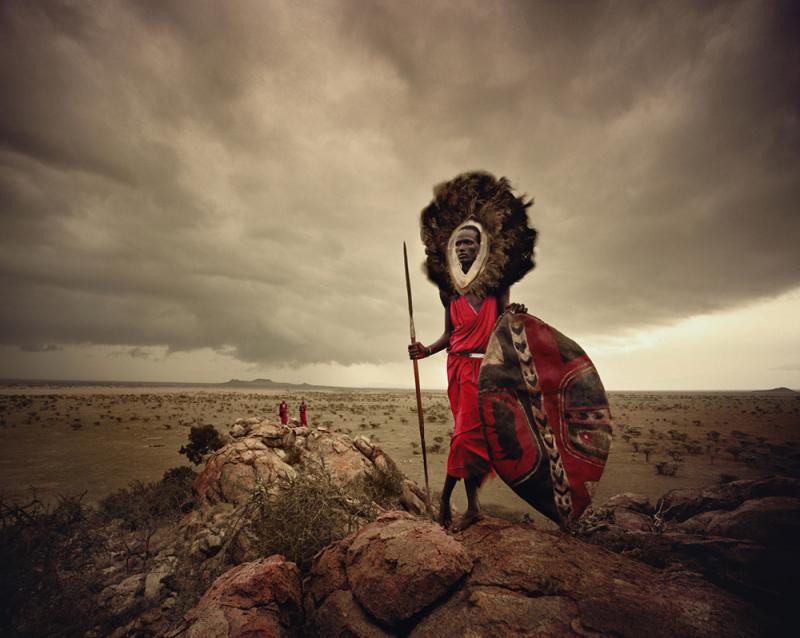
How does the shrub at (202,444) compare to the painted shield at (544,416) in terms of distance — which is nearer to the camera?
the painted shield at (544,416)

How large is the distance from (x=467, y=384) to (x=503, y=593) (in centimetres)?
195

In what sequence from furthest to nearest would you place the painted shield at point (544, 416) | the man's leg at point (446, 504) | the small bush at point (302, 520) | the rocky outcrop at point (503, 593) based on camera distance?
the man's leg at point (446, 504) < the small bush at point (302, 520) < the painted shield at point (544, 416) < the rocky outcrop at point (503, 593)

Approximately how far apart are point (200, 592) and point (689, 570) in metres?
5.55

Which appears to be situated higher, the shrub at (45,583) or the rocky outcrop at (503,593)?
the rocky outcrop at (503,593)

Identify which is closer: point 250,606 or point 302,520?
point 250,606

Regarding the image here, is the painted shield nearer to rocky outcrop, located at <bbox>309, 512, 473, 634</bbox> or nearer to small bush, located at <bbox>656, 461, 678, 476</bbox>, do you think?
rocky outcrop, located at <bbox>309, 512, 473, 634</bbox>

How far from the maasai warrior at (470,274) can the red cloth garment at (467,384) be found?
1 centimetres

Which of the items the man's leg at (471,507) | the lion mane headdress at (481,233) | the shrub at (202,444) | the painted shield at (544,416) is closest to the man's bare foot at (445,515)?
the man's leg at (471,507)

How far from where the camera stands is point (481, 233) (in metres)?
4.29

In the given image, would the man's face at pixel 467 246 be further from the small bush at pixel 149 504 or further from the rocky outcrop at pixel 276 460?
the small bush at pixel 149 504

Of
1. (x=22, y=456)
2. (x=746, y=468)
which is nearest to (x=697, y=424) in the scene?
(x=746, y=468)

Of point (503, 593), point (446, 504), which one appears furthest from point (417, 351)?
point (503, 593)

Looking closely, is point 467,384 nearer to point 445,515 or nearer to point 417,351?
point 417,351

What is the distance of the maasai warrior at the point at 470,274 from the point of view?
3.75 m
